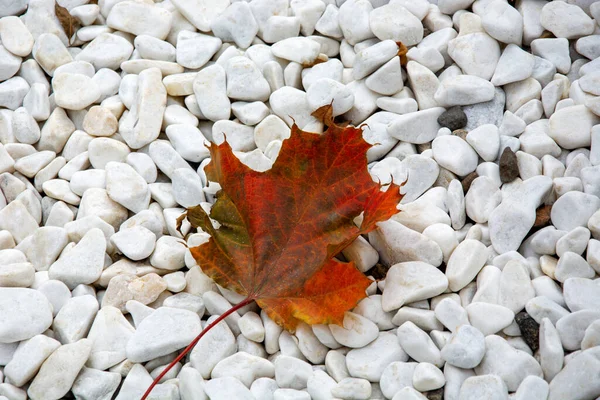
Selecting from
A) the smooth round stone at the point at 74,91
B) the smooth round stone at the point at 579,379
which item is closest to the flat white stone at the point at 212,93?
the smooth round stone at the point at 74,91

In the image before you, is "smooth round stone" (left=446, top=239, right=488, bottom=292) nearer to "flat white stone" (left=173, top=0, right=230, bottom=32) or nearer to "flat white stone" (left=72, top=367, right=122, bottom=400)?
"flat white stone" (left=72, top=367, right=122, bottom=400)

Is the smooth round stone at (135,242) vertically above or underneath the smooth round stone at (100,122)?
underneath

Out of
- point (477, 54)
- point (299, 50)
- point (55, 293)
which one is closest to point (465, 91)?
point (477, 54)

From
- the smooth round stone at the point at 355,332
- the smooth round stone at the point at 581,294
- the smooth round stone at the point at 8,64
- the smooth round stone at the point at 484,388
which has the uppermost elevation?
the smooth round stone at the point at 8,64

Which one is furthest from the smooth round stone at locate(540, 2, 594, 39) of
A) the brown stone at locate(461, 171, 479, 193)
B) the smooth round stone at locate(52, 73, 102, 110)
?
the smooth round stone at locate(52, 73, 102, 110)

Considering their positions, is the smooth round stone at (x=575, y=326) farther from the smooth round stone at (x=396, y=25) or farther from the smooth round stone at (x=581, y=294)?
the smooth round stone at (x=396, y=25)

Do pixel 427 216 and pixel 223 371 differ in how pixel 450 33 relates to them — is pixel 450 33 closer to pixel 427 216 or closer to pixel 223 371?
pixel 427 216

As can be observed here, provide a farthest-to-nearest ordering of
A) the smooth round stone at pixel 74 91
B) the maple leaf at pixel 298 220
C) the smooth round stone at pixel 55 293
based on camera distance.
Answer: the smooth round stone at pixel 74 91, the smooth round stone at pixel 55 293, the maple leaf at pixel 298 220
